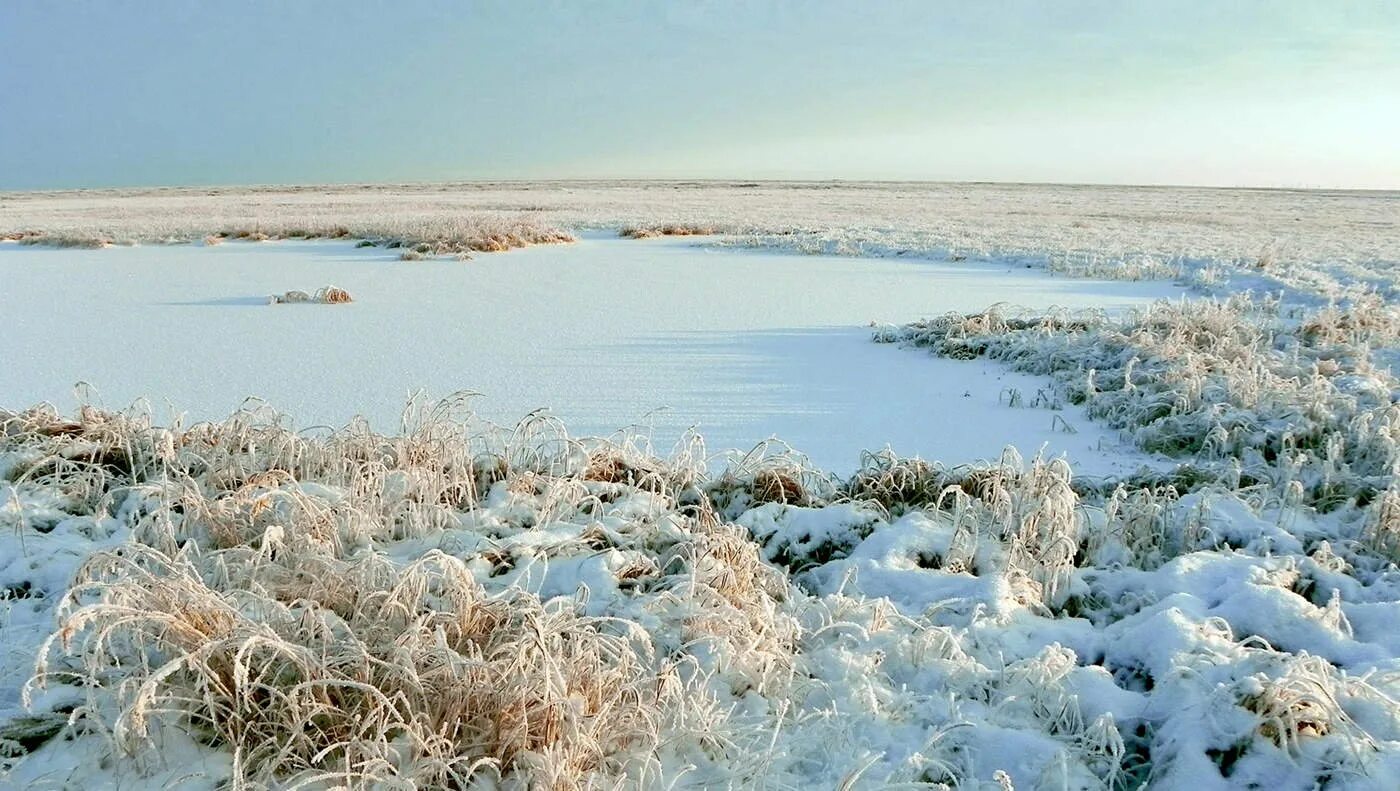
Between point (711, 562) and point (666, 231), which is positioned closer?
point (711, 562)

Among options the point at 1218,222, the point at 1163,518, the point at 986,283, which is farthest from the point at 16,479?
the point at 1218,222

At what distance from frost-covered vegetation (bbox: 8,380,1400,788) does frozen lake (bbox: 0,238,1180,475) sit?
1.04 m

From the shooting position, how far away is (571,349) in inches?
280

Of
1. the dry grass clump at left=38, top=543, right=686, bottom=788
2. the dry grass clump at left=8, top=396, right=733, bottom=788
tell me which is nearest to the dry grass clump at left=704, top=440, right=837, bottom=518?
the dry grass clump at left=8, top=396, right=733, bottom=788

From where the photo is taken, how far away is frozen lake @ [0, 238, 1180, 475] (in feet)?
17.2

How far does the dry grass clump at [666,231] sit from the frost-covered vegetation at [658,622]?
1547 centimetres

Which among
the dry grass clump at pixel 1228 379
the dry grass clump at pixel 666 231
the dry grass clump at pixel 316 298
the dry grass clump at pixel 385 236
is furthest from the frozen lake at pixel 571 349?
A: the dry grass clump at pixel 666 231

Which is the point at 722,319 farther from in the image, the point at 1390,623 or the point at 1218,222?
the point at 1218,222

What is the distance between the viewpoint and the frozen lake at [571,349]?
5.24 metres

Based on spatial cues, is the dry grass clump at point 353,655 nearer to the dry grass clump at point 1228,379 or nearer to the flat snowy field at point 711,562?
the flat snowy field at point 711,562

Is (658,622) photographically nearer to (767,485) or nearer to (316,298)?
(767,485)

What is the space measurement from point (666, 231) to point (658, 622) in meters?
17.7

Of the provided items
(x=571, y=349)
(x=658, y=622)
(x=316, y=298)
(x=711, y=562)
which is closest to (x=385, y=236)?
(x=316, y=298)

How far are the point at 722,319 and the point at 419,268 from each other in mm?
6210
